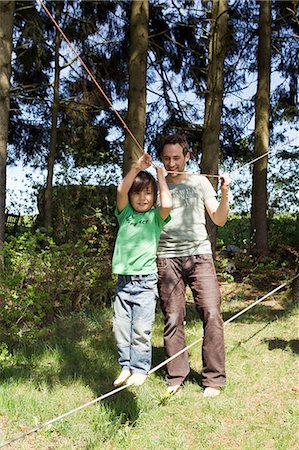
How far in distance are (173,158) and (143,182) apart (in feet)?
1.20

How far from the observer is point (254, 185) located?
10.2 meters

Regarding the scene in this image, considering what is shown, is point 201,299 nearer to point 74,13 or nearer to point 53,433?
point 53,433

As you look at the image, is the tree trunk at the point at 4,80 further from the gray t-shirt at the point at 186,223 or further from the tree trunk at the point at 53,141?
the tree trunk at the point at 53,141

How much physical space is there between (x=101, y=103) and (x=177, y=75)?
5.40 ft

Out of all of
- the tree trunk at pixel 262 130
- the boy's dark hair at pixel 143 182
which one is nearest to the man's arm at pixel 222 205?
the boy's dark hair at pixel 143 182

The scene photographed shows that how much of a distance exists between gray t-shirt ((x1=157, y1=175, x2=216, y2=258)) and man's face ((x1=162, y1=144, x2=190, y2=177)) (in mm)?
135

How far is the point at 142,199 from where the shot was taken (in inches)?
123

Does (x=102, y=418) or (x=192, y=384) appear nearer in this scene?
(x=102, y=418)

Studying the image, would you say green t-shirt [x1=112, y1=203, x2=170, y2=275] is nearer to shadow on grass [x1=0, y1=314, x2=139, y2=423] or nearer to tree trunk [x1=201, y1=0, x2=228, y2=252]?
shadow on grass [x1=0, y1=314, x2=139, y2=423]

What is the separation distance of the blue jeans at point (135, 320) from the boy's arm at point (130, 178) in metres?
0.47

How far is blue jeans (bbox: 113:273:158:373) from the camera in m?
2.94

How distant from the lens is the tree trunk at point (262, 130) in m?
10.0

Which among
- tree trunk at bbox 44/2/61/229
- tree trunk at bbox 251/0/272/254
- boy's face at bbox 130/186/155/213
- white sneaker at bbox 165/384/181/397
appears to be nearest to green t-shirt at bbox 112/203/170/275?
boy's face at bbox 130/186/155/213

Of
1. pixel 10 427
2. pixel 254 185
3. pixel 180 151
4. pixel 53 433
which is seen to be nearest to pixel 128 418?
pixel 53 433
